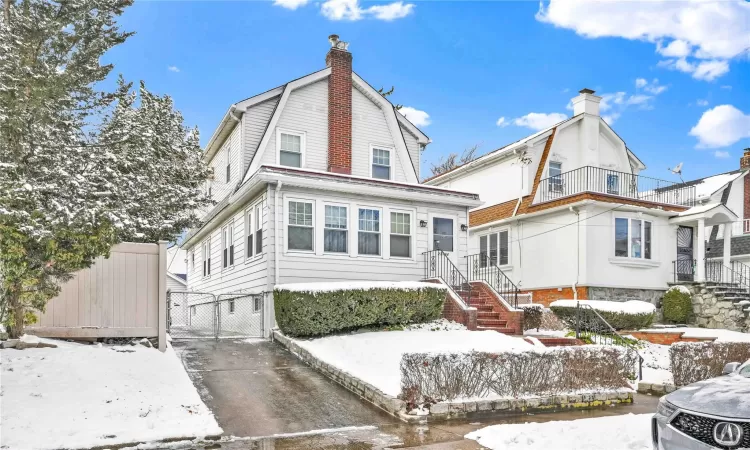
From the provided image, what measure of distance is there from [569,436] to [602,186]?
Answer: 1845 cm

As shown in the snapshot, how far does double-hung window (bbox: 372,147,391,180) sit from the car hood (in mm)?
14560

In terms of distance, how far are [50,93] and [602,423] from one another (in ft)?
32.6

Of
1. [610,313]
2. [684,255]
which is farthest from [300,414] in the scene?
[684,255]

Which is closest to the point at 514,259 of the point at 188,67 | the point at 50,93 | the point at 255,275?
the point at 255,275

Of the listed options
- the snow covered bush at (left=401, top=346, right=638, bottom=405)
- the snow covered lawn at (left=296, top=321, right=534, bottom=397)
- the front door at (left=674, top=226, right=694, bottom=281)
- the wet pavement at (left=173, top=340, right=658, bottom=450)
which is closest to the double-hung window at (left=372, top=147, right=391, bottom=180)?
the snow covered lawn at (left=296, top=321, right=534, bottom=397)

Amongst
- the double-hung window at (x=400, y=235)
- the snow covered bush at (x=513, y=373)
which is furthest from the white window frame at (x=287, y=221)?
the snow covered bush at (x=513, y=373)

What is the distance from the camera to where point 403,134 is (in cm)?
2127

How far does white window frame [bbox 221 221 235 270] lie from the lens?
64.5ft

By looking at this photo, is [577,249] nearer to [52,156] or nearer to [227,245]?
[227,245]

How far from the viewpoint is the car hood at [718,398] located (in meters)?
5.17

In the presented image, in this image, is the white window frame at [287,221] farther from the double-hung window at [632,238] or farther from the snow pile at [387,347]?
the double-hung window at [632,238]

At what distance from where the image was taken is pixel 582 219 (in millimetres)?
20938

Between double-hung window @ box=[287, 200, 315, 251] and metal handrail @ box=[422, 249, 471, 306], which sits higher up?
double-hung window @ box=[287, 200, 315, 251]

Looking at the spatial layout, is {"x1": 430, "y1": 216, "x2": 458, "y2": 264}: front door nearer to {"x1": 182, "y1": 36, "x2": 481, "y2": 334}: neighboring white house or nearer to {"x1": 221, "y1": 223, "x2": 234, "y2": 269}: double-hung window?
{"x1": 182, "y1": 36, "x2": 481, "y2": 334}: neighboring white house
